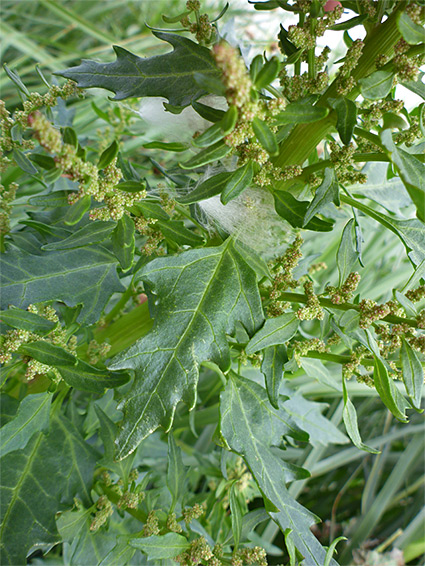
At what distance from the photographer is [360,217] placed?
0.77 m

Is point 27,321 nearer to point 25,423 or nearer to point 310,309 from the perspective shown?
point 25,423

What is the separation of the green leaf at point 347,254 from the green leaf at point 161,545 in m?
0.34

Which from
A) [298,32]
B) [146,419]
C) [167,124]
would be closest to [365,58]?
[298,32]

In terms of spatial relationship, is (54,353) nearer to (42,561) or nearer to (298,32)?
(298,32)

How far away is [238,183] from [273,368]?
19 centimetres

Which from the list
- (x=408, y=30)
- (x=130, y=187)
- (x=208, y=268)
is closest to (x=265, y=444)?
(x=208, y=268)

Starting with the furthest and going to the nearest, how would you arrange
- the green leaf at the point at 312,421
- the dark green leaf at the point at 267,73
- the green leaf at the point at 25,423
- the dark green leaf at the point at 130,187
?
the green leaf at the point at 312,421, the green leaf at the point at 25,423, the dark green leaf at the point at 130,187, the dark green leaf at the point at 267,73

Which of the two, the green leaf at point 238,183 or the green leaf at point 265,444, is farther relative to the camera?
the green leaf at point 265,444

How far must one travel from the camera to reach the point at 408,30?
35cm

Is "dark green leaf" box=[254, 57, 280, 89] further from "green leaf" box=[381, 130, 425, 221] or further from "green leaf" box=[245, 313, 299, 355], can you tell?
"green leaf" box=[245, 313, 299, 355]

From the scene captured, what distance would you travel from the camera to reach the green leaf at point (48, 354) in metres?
0.48

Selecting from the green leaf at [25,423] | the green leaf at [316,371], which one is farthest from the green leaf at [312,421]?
the green leaf at [25,423]

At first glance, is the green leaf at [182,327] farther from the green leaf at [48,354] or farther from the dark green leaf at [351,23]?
the dark green leaf at [351,23]

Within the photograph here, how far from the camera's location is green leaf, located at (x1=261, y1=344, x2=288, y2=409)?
49cm
